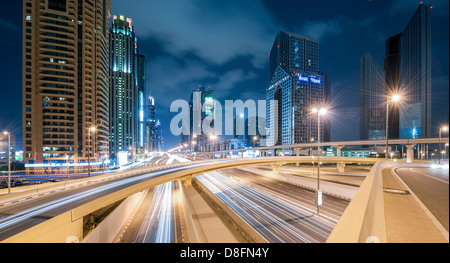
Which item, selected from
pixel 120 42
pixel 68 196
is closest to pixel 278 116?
pixel 68 196

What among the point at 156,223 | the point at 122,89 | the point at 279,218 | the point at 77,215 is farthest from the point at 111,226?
the point at 122,89

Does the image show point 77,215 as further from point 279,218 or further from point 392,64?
point 392,64

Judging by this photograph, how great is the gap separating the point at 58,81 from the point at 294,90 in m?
112

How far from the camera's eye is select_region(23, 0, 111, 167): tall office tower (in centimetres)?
4744

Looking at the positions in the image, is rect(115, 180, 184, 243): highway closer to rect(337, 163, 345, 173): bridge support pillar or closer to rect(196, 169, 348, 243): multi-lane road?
rect(196, 169, 348, 243): multi-lane road

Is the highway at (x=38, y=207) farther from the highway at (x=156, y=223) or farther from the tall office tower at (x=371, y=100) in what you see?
the tall office tower at (x=371, y=100)

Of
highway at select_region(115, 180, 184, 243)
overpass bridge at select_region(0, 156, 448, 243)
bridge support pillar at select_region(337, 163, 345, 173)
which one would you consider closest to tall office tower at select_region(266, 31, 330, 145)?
bridge support pillar at select_region(337, 163, 345, 173)

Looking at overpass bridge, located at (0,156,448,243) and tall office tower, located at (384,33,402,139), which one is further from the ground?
tall office tower, located at (384,33,402,139)

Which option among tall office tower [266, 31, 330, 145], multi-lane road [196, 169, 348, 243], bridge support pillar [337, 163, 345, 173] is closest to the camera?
multi-lane road [196, 169, 348, 243]

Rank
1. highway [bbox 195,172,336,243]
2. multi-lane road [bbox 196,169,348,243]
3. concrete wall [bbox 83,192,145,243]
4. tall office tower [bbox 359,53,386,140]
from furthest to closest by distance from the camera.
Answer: tall office tower [bbox 359,53,386,140], concrete wall [bbox 83,192,145,243], multi-lane road [bbox 196,169,348,243], highway [bbox 195,172,336,243]

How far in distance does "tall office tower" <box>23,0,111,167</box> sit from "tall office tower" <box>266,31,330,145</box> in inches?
3911

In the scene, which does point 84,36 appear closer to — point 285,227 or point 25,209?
point 25,209

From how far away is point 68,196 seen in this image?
44.4 feet
